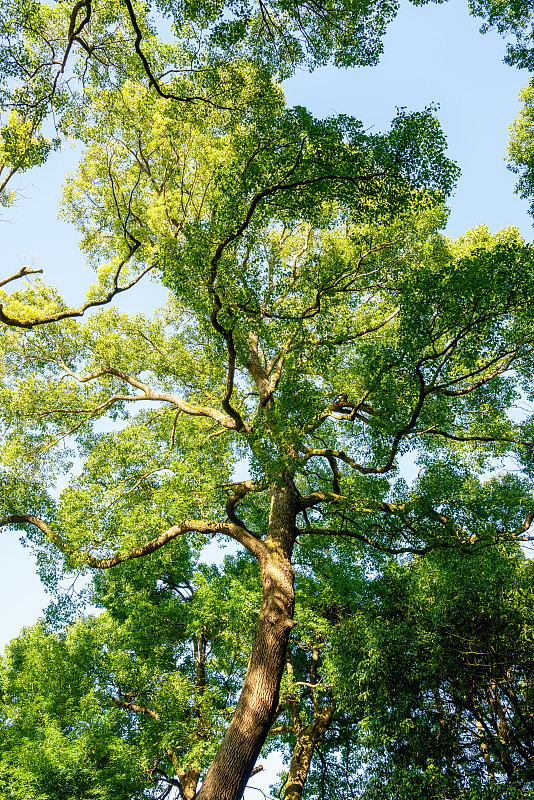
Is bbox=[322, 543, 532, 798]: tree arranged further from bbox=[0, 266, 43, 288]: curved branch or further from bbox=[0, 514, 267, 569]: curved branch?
bbox=[0, 266, 43, 288]: curved branch

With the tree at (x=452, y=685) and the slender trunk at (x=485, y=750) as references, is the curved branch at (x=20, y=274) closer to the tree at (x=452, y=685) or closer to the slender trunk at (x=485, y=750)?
the tree at (x=452, y=685)

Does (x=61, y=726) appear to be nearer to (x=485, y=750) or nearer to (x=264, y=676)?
(x=264, y=676)

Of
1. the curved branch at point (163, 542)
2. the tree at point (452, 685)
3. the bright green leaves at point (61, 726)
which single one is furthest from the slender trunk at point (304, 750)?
the curved branch at point (163, 542)

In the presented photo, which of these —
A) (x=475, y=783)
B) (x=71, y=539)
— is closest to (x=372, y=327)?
(x=71, y=539)

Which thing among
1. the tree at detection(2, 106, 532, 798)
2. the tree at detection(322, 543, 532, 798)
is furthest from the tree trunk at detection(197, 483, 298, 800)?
the tree at detection(322, 543, 532, 798)

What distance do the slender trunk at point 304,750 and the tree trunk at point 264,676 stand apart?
5412 mm

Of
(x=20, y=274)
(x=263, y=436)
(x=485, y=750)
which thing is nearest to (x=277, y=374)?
(x=263, y=436)

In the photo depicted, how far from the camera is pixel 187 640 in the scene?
13625 mm

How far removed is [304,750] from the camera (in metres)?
11.1

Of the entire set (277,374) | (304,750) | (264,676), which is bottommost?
(264,676)

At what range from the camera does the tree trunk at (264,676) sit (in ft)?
19.6

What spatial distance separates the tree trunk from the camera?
597cm

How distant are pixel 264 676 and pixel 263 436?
3249mm

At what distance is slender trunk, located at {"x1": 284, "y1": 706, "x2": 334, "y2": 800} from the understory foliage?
0.06 m
